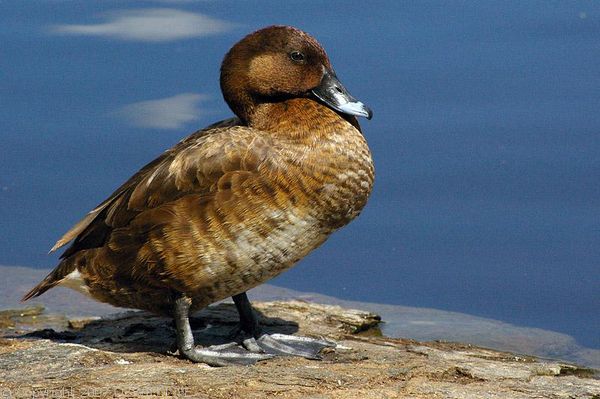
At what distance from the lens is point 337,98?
546 centimetres

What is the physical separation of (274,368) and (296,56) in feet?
4.20

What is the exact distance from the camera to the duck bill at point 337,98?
5.46 m

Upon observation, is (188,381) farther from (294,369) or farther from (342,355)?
(342,355)

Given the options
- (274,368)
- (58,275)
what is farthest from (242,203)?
(58,275)

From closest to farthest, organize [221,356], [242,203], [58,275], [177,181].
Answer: [242,203] → [177,181] → [221,356] → [58,275]

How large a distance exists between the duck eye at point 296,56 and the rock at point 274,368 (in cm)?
119

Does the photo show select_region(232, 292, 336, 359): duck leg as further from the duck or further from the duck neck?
the duck neck

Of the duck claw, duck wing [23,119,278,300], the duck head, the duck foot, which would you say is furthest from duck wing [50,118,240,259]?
the duck foot

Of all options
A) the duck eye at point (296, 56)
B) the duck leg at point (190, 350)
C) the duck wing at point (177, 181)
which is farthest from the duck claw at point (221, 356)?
the duck eye at point (296, 56)

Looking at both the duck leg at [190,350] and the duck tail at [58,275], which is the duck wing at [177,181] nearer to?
the duck tail at [58,275]

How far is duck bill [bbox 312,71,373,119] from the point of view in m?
5.46

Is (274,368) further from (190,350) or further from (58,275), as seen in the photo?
(58,275)

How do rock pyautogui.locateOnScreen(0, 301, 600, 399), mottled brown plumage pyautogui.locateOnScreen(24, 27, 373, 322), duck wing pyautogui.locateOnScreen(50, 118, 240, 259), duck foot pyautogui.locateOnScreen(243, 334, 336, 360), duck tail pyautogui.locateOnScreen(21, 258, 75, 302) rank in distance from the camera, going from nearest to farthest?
rock pyautogui.locateOnScreen(0, 301, 600, 399) < mottled brown plumage pyautogui.locateOnScreen(24, 27, 373, 322) < duck wing pyautogui.locateOnScreen(50, 118, 240, 259) < duck foot pyautogui.locateOnScreen(243, 334, 336, 360) < duck tail pyautogui.locateOnScreen(21, 258, 75, 302)

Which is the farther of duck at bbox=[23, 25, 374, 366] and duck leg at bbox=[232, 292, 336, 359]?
duck leg at bbox=[232, 292, 336, 359]
